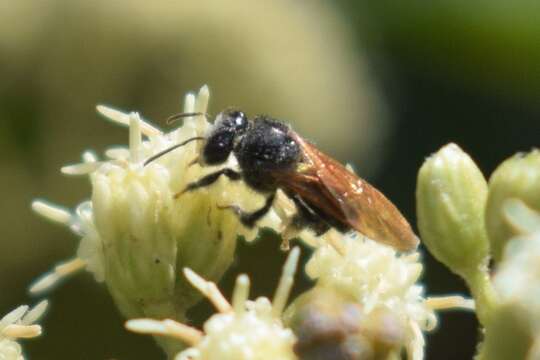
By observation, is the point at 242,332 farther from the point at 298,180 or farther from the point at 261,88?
the point at 261,88

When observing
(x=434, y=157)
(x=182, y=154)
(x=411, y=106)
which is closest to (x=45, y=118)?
(x=411, y=106)

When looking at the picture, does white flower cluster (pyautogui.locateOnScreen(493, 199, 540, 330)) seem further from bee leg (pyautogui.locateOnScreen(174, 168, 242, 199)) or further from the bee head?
the bee head

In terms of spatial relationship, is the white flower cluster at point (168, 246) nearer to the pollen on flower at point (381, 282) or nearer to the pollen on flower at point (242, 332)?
the pollen on flower at point (381, 282)

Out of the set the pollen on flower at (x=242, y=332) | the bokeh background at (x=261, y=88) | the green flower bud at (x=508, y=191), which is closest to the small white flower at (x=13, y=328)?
the pollen on flower at (x=242, y=332)

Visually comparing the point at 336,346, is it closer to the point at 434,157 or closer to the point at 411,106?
the point at 434,157

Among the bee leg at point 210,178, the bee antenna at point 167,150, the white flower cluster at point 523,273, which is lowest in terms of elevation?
the white flower cluster at point 523,273

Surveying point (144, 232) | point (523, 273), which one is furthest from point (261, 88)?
point (523, 273)

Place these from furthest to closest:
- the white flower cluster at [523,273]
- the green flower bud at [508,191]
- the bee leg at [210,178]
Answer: the bee leg at [210,178] → the green flower bud at [508,191] → the white flower cluster at [523,273]
